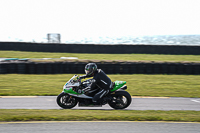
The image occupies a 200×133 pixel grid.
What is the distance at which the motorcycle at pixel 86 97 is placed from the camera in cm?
964

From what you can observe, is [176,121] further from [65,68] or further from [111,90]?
[65,68]

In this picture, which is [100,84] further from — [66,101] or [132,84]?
[132,84]

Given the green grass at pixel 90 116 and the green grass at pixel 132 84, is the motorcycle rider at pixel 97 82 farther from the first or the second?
the green grass at pixel 132 84

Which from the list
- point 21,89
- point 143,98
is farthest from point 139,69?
point 21,89

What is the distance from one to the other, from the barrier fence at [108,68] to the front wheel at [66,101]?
8.87m

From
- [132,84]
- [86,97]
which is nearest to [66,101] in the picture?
[86,97]

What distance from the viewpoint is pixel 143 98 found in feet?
39.6

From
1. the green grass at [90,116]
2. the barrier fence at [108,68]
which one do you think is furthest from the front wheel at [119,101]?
the barrier fence at [108,68]

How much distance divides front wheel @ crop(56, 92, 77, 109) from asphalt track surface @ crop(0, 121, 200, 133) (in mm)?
2341

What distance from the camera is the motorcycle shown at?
31.6 ft

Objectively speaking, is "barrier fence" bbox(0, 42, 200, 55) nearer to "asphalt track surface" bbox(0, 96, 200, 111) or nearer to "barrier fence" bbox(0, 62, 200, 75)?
"barrier fence" bbox(0, 62, 200, 75)

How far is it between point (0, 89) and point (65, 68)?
19.4ft

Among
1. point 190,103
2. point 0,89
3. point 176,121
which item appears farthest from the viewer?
point 0,89

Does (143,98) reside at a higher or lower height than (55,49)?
lower
